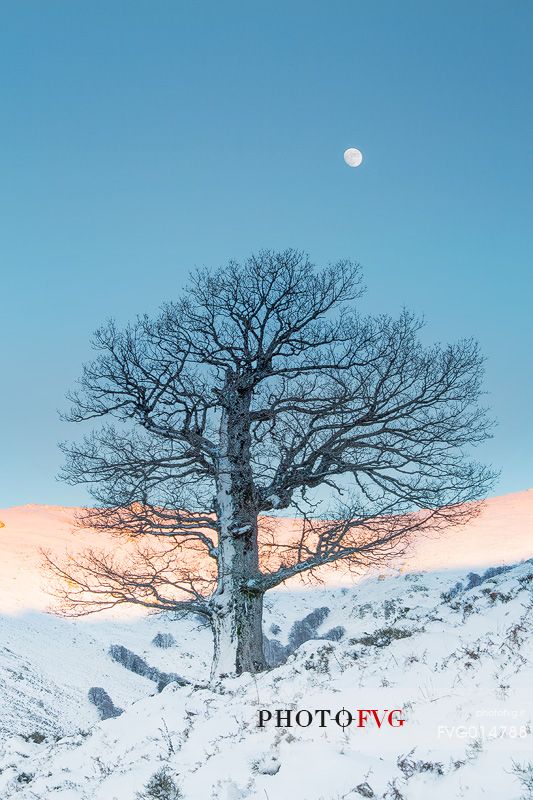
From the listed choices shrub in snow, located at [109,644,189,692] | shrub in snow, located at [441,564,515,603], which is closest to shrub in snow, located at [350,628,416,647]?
shrub in snow, located at [109,644,189,692]

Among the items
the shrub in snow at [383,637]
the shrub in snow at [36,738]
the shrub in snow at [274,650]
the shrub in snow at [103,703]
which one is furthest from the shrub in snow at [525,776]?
the shrub in snow at [274,650]

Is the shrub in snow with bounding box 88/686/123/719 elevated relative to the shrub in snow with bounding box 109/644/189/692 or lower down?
lower down

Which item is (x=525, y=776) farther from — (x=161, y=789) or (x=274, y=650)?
(x=274, y=650)

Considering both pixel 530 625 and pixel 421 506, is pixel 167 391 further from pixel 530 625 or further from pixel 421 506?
pixel 530 625

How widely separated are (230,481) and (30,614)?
1769 centimetres

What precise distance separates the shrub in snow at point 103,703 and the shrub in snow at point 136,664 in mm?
2595

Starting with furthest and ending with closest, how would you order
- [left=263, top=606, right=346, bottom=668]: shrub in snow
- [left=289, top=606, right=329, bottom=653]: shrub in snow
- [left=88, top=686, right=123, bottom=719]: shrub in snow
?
[left=289, top=606, right=329, bottom=653]: shrub in snow < [left=263, top=606, right=346, bottom=668]: shrub in snow < [left=88, top=686, right=123, bottom=719]: shrub in snow

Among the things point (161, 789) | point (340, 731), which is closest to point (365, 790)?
point (340, 731)

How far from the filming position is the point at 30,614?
2416 cm

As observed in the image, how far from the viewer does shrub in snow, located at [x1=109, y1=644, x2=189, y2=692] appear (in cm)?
2011

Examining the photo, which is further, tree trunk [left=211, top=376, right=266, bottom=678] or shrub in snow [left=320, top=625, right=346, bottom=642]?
shrub in snow [left=320, top=625, right=346, bottom=642]

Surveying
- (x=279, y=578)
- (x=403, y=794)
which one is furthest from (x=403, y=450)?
(x=403, y=794)

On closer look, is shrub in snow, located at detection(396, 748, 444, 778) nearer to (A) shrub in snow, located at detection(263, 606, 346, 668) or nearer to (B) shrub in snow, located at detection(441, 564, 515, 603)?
(A) shrub in snow, located at detection(263, 606, 346, 668)

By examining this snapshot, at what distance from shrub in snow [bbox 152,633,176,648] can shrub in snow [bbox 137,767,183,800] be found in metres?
20.4
